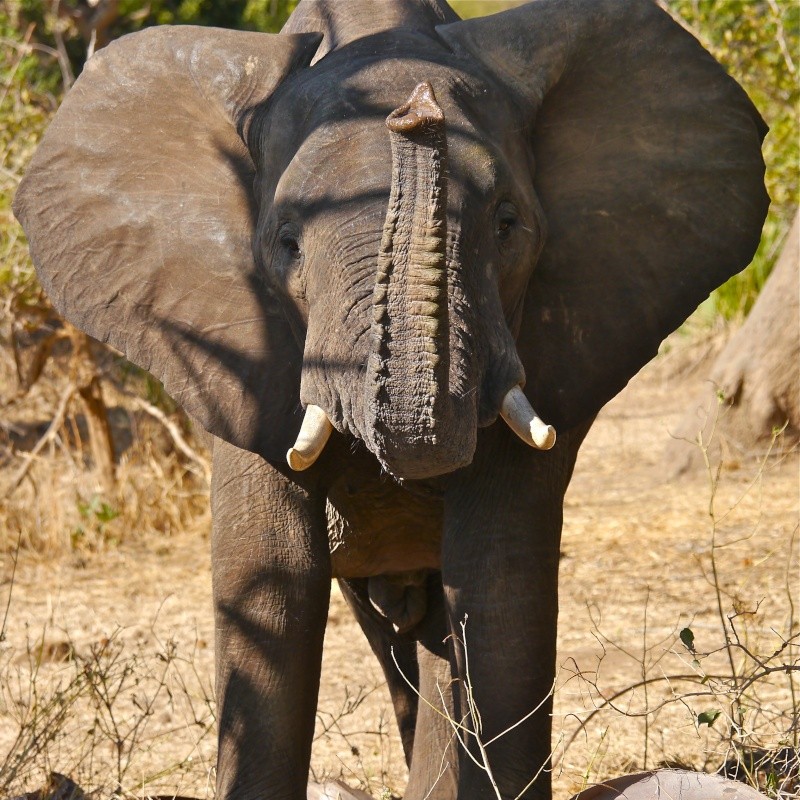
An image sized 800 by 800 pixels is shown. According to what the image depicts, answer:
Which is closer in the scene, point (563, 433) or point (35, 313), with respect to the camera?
point (563, 433)

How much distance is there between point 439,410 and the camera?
2.57 metres

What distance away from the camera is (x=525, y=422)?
2791 millimetres

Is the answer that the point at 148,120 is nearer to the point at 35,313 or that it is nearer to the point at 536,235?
the point at 536,235

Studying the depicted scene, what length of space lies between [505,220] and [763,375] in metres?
5.10

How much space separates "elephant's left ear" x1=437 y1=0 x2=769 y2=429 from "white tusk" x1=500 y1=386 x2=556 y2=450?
25.4 inches

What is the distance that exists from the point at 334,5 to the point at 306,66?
27cm

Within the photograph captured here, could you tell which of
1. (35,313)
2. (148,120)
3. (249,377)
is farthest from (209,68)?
(35,313)

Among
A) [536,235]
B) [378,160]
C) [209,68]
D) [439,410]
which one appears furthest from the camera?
[209,68]

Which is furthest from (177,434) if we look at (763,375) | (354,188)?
(354,188)

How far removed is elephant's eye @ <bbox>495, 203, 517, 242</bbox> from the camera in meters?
3.05

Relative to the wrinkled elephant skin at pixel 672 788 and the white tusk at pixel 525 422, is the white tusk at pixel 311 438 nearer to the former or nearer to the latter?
the white tusk at pixel 525 422

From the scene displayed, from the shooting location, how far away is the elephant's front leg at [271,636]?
3402mm

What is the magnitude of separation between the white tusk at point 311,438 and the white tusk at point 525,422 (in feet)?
1.17

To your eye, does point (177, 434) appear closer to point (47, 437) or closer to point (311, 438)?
point (47, 437)
